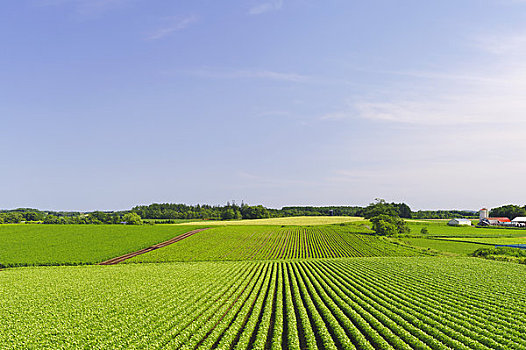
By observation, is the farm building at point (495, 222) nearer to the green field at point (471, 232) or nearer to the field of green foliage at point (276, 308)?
the green field at point (471, 232)

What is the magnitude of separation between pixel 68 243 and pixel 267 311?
58.4 meters

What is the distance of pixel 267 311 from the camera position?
63.7ft

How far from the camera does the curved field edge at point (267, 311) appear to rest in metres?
15.0

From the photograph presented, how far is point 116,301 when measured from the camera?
22.5m

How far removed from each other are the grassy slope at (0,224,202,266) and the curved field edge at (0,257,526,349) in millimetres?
18448

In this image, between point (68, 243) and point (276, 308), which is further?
point (68, 243)

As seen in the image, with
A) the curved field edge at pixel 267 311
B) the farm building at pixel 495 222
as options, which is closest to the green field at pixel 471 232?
the farm building at pixel 495 222

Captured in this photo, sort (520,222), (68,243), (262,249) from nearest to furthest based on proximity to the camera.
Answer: (262,249), (68,243), (520,222)

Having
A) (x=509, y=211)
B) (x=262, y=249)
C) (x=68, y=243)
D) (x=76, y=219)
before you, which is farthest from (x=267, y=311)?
(x=509, y=211)

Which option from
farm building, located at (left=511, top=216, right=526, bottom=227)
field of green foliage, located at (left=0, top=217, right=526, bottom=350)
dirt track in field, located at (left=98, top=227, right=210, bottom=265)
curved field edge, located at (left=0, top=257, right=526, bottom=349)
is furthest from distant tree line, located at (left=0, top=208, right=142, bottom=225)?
farm building, located at (left=511, top=216, right=526, bottom=227)

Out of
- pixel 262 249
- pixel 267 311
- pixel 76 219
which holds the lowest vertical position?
pixel 262 249

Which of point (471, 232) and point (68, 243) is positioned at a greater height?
point (68, 243)

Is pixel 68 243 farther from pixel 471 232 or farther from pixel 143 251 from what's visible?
pixel 471 232

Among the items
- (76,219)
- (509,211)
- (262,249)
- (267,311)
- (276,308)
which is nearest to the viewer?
(267,311)
